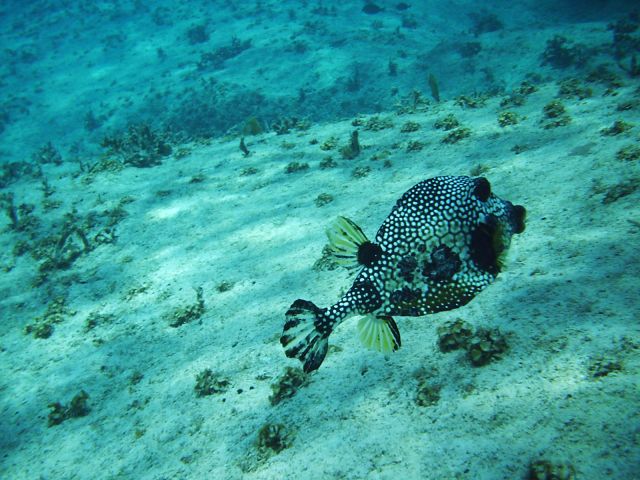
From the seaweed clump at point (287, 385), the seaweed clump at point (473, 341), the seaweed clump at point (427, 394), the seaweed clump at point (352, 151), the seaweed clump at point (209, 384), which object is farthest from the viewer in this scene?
the seaweed clump at point (352, 151)

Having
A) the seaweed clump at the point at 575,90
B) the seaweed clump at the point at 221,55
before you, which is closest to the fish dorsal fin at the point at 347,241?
the seaweed clump at the point at 575,90

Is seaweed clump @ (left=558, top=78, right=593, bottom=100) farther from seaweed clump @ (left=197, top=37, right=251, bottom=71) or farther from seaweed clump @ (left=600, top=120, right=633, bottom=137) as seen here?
seaweed clump @ (left=197, top=37, right=251, bottom=71)

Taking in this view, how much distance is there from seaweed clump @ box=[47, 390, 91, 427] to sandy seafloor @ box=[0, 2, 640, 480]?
0.29ft

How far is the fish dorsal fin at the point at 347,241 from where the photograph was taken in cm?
268

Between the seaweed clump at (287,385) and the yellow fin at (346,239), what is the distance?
6.25 ft


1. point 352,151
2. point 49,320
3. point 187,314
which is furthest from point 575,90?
point 49,320

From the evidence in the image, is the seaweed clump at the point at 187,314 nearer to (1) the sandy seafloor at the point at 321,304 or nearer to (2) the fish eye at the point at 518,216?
(1) the sandy seafloor at the point at 321,304

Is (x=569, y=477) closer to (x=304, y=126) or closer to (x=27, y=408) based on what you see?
(x=27, y=408)

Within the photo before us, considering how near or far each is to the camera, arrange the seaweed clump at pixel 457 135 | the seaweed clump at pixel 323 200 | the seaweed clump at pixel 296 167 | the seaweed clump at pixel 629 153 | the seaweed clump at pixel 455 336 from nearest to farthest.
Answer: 1. the seaweed clump at pixel 455 336
2. the seaweed clump at pixel 629 153
3. the seaweed clump at pixel 323 200
4. the seaweed clump at pixel 457 135
5. the seaweed clump at pixel 296 167

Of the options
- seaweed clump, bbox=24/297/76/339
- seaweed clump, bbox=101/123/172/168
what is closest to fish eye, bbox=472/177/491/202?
seaweed clump, bbox=24/297/76/339

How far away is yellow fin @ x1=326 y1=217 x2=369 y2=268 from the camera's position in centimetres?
269

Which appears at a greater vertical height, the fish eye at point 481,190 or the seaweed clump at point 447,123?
the fish eye at point 481,190

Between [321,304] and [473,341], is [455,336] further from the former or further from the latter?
[321,304]

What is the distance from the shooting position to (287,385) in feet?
13.1
